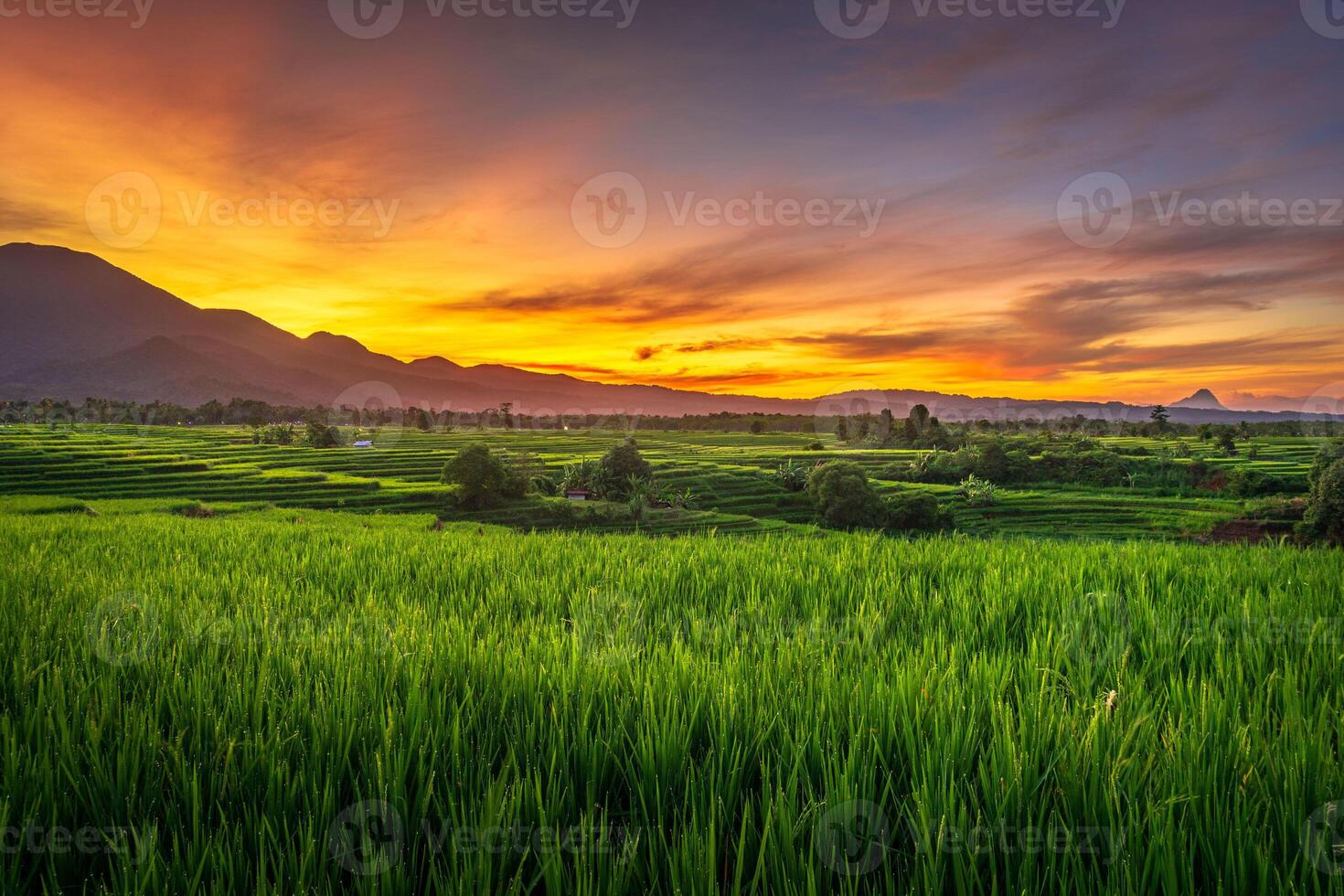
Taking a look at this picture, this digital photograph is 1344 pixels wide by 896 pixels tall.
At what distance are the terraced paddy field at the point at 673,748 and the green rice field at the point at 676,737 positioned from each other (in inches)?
0.7

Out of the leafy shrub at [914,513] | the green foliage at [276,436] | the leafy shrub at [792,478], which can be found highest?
the green foliage at [276,436]

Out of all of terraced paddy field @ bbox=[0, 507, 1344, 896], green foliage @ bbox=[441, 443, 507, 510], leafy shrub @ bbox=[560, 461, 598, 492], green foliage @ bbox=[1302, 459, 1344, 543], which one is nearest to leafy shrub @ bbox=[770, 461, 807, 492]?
leafy shrub @ bbox=[560, 461, 598, 492]

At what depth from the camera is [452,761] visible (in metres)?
2.43

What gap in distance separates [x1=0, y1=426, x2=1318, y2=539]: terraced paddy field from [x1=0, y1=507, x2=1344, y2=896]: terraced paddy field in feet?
136

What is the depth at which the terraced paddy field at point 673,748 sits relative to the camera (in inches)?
72.7

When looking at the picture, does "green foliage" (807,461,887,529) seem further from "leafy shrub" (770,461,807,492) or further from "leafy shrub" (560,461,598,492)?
"leafy shrub" (560,461,598,492)

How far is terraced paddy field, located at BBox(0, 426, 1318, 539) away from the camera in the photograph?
6794cm

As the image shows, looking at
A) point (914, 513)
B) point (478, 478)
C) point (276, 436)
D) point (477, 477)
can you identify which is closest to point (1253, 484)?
point (914, 513)

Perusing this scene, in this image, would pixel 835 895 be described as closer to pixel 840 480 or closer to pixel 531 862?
pixel 531 862

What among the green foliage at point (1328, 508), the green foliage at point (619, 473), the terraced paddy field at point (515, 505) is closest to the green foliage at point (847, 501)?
the terraced paddy field at point (515, 505)

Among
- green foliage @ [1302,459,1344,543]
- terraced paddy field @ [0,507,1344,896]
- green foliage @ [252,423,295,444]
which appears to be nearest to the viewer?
terraced paddy field @ [0,507,1344,896]

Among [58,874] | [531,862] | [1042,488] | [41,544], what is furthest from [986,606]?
[1042,488]

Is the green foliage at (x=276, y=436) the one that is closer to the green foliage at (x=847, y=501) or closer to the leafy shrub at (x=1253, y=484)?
the green foliage at (x=847, y=501)

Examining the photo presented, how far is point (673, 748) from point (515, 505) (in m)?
74.7
